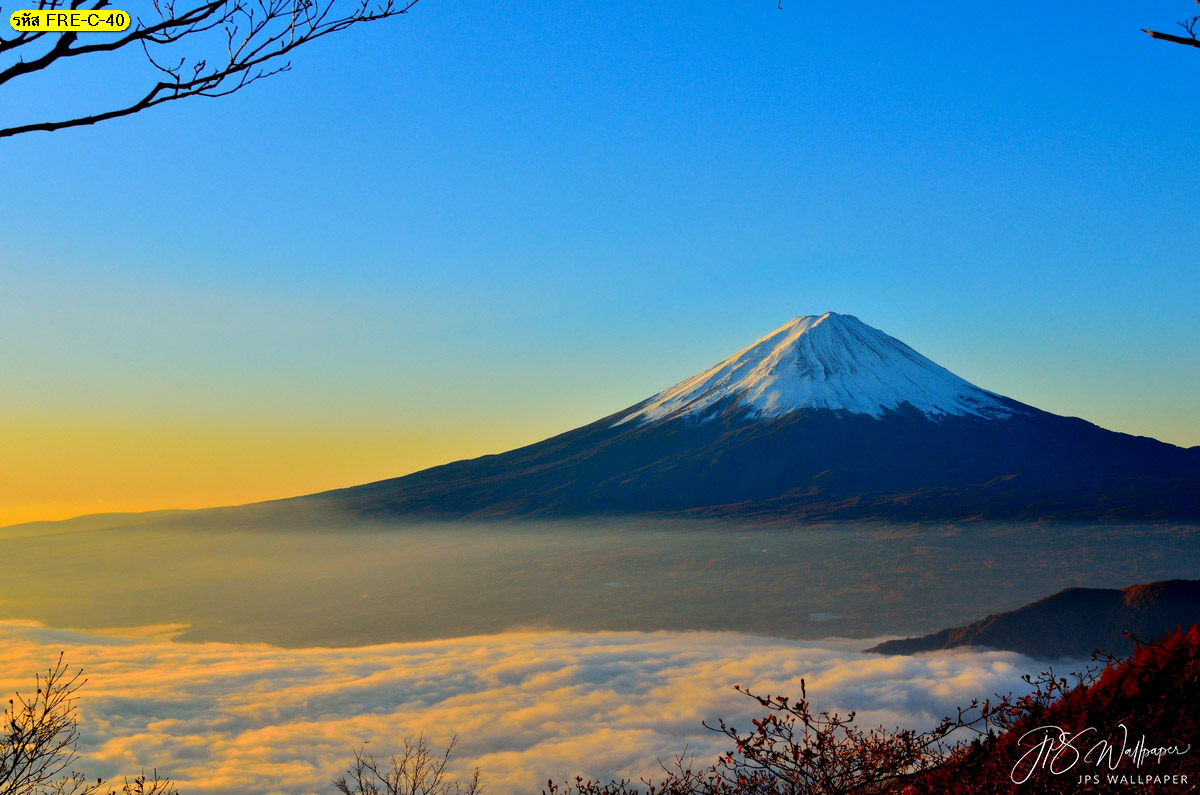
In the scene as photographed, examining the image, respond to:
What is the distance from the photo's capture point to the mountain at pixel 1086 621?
114438mm

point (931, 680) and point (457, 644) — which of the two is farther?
point (457, 644)

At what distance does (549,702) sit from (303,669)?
2296 inches

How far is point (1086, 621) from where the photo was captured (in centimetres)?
13238

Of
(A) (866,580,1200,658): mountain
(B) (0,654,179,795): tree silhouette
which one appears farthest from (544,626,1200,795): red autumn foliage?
(A) (866,580,1200,658): mountain

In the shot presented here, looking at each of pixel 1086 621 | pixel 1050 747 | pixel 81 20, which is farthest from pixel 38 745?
pixel 1086 621

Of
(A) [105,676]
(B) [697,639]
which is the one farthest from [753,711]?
(A) [105,676]

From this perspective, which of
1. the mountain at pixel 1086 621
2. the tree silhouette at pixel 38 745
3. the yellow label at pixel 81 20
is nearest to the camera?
the yellow label at pixel 81 20

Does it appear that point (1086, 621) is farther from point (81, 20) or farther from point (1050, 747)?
point (81, 20)

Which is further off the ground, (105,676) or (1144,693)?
(1144,693)

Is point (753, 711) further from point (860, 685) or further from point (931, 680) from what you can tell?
point (931, 680)

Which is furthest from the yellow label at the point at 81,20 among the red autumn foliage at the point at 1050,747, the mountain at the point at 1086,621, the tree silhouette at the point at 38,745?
the mountain at the point at 1086,621

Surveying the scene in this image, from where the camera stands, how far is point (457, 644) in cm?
A: 19988

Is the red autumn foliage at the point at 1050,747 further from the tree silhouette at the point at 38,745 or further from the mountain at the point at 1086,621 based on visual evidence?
the mountain at the point at 1086,621

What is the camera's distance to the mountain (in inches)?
4505
